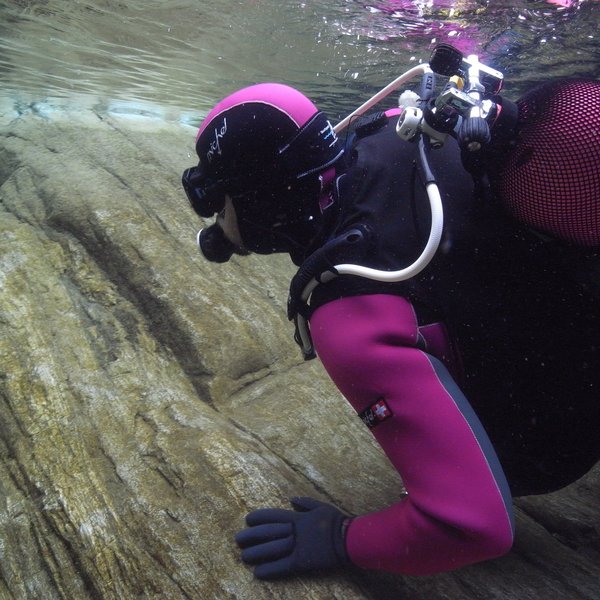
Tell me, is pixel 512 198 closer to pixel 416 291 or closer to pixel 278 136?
pixel 416 291

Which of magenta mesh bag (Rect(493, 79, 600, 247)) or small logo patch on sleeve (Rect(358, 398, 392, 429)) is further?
small logo patch on sleeve (Rect(358, 398, 392, 429))

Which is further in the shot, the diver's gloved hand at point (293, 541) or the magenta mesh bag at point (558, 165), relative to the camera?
the diver's gloved hand at point (293, 541)

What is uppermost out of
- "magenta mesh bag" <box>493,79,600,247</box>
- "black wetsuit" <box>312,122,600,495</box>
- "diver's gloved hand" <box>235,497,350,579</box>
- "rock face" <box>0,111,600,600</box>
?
"magenta mesh bag" <box>493,79,600,247</box>

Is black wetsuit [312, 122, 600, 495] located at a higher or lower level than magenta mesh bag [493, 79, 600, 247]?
lower

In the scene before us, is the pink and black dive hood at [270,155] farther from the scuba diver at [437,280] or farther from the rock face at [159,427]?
the rock face at [159,427]

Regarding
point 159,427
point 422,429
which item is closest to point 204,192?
point 422,429

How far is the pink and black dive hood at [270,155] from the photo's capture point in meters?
2.17

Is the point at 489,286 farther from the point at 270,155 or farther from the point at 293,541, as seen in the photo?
the point at 293,541

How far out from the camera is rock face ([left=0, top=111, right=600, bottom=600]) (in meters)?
2.65

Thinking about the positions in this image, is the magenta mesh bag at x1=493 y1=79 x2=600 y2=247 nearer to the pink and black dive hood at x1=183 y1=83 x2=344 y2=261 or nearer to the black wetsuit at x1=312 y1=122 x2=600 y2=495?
the black wetsuit at x1=312 y1=122 x2=600 y2=495

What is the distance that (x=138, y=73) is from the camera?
38.1 feet

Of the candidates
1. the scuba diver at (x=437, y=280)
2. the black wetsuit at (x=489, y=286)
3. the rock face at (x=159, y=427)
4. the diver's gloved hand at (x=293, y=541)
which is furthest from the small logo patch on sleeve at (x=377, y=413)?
the rock face at (x=159, y=427)

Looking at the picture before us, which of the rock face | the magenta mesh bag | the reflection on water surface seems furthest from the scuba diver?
the reflection on water surface

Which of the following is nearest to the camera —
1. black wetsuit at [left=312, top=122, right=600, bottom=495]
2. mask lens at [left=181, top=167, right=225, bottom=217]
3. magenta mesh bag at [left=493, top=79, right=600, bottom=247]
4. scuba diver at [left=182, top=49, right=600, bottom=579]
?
magenta mesh bag at [left=493, top=79, right=600, bottom=247]
